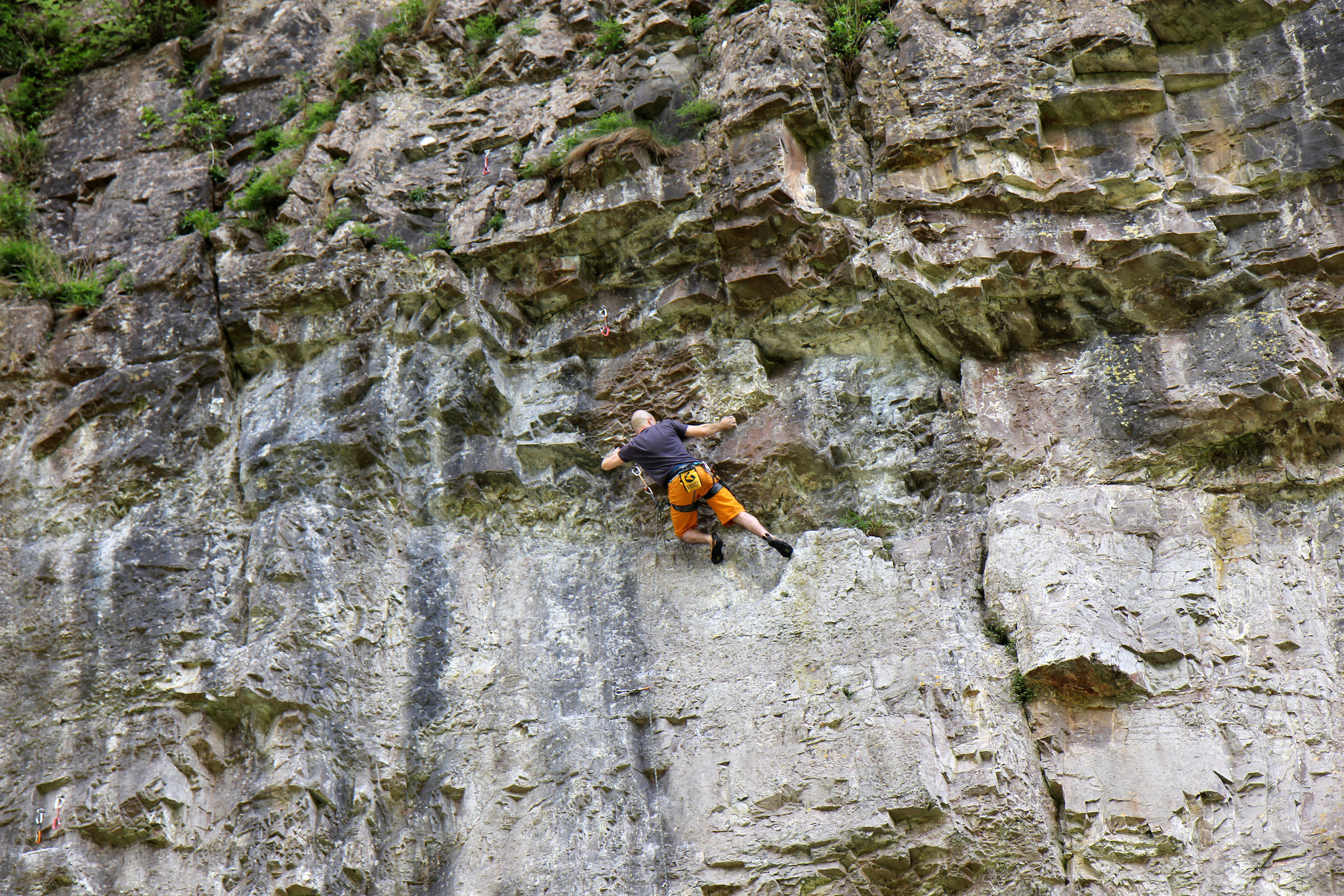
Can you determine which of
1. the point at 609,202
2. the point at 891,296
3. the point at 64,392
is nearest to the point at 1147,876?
the point at 891,296

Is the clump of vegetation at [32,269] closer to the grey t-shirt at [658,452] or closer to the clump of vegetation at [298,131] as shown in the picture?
the clump of vegetation at [298,131]

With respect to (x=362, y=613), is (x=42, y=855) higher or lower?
lower

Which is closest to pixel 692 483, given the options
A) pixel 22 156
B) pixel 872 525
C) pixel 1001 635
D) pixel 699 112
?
pixel 872 525

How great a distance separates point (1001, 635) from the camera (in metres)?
7.51

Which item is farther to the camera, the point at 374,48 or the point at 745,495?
the point at 374,48

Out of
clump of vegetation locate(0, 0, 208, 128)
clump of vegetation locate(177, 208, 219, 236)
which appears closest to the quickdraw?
clump of vegetation locate(177, 208, 219, 236)

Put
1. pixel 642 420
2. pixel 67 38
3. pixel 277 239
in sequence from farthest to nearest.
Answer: pixel 67 38
pixel 277 239
pixel 642 420

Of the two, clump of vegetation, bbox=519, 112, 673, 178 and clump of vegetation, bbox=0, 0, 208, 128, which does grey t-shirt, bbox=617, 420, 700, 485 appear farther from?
clump of vegetation, bbox=0, 0, 208, 128

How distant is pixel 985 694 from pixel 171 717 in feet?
19.0

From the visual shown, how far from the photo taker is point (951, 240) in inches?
332

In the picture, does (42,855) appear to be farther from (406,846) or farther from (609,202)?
(609,202)

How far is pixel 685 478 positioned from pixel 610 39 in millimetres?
4580

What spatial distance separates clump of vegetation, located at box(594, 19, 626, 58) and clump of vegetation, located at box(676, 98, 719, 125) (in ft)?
4.26

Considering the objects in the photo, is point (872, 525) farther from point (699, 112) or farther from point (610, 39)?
point (610, 39)
